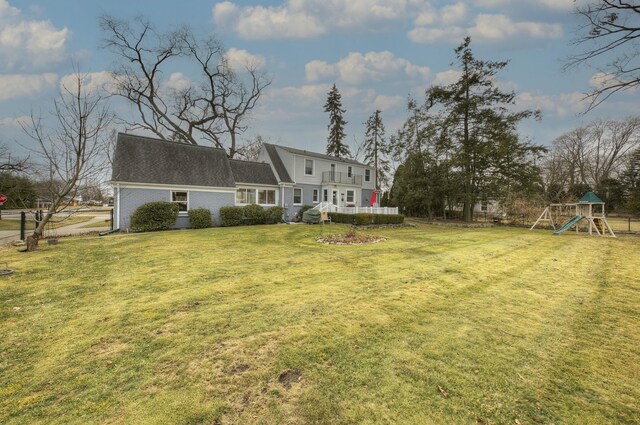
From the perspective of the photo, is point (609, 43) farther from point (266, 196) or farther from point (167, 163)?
point (167, 163)

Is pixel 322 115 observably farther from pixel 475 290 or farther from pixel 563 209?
pixel 475 290

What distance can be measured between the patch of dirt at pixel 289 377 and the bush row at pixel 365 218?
1555cm

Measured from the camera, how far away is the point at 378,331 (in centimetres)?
367

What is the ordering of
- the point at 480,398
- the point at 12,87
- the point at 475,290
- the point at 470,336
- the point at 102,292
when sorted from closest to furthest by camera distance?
the point at 480,398
the point at 470,336
the point at 102,292
the point at 475,290
the point at 12,87

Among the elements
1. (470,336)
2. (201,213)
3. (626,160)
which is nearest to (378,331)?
(470,336)

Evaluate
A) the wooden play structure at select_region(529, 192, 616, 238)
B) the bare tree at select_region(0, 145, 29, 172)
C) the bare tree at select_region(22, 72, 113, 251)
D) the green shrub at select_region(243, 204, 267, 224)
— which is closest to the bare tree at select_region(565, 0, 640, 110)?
the wooden play structure at select_region(529, 192, 616, 238)

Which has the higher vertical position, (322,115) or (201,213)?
(322,115)

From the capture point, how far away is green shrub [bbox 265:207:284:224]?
20.0 metres

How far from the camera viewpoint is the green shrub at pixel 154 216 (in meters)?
14.9

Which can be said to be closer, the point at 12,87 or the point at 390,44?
the point at 12,87

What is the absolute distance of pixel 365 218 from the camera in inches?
712

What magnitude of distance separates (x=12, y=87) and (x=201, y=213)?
12290 millimetres

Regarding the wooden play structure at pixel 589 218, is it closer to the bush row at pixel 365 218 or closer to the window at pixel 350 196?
the bush row at pixel 365 218

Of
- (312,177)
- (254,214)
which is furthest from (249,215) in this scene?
(312,177)
